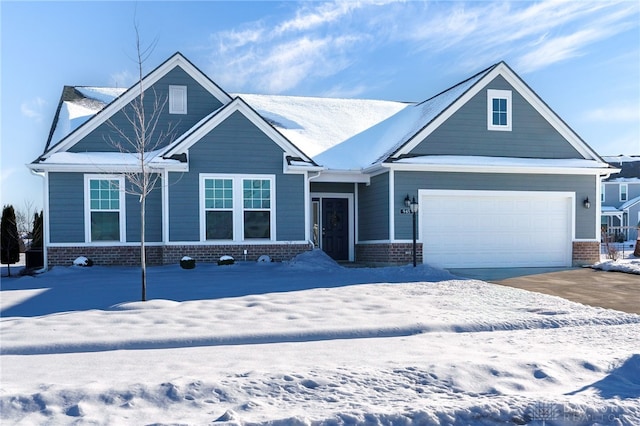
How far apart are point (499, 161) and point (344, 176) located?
16.0 feet

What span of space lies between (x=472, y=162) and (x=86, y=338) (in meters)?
13.1

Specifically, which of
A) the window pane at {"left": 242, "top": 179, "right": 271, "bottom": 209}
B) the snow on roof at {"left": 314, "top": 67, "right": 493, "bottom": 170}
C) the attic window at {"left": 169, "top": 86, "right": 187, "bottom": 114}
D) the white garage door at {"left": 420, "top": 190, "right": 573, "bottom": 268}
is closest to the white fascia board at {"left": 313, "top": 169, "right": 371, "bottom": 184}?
the snow on roof at {"left": 314, "top": 67, "right": 493, "bottom": 170}

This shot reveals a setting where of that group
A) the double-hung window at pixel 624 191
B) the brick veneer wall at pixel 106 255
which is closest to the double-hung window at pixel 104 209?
the brick veneer wall at pixel 106 255

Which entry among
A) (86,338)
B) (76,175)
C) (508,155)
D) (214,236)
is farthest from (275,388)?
(508,155)

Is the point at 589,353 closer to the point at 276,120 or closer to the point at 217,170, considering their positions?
the point at 217,170

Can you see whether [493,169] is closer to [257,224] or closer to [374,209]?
[374,209]

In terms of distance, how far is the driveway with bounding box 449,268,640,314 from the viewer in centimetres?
1155

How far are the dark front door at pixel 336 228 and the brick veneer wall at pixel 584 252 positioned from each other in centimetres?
741

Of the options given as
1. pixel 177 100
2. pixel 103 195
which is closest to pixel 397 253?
pixel 177 100

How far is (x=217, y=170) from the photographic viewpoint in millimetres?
16953

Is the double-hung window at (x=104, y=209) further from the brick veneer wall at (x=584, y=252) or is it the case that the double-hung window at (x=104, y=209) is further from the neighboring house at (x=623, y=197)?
the neighboring house at (x=623, y=197)

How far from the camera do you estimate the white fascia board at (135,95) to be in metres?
17.0

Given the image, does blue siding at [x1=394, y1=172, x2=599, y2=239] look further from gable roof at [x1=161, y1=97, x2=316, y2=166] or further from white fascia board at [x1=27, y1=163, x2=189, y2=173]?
white fascia board at [x1=27, y1=163, x2=189, y2=173]

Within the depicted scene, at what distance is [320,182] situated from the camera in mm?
20109
